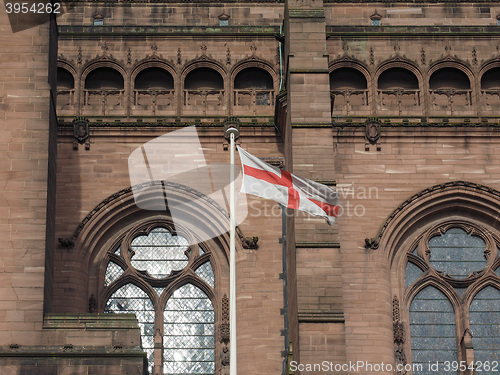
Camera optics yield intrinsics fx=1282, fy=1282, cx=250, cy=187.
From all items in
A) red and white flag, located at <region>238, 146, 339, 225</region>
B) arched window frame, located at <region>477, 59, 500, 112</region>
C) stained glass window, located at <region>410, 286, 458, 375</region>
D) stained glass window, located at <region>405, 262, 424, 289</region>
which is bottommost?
stained glass window, located at <region>410, 286, 458, 375</region>

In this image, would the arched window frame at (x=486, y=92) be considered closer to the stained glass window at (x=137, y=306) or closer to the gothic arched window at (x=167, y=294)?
the gothic arched window at (x=167, y=294)

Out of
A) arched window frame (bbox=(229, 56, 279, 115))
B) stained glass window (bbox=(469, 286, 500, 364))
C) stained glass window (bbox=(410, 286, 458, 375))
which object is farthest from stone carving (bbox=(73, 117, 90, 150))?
stained glass window (bbox=(469, 286, 500, 364))

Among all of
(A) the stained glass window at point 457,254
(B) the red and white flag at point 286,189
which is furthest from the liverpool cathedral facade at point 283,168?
(B) the red and white flag at point 286,189

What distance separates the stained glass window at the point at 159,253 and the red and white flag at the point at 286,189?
474 centimetres

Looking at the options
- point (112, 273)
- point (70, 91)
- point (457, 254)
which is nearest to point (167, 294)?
point (112, 273)

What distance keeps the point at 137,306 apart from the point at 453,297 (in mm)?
7816

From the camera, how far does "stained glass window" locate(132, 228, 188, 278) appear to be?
3212 centimetres

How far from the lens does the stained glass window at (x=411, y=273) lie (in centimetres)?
3184

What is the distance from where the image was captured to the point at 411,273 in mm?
32000

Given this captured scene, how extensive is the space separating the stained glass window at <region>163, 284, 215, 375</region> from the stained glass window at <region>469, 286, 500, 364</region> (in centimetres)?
644

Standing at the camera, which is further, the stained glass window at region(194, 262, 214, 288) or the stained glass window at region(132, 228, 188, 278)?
the stained glass window at region(132, 228, 188, 278)

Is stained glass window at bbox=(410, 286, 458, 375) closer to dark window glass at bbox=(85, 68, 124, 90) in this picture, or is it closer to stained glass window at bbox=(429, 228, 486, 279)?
stained glass window at bbox=(429, 228, 486, 279)

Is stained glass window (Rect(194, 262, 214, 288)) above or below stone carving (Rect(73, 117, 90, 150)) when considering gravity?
below

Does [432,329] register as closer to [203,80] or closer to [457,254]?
[457,254]
